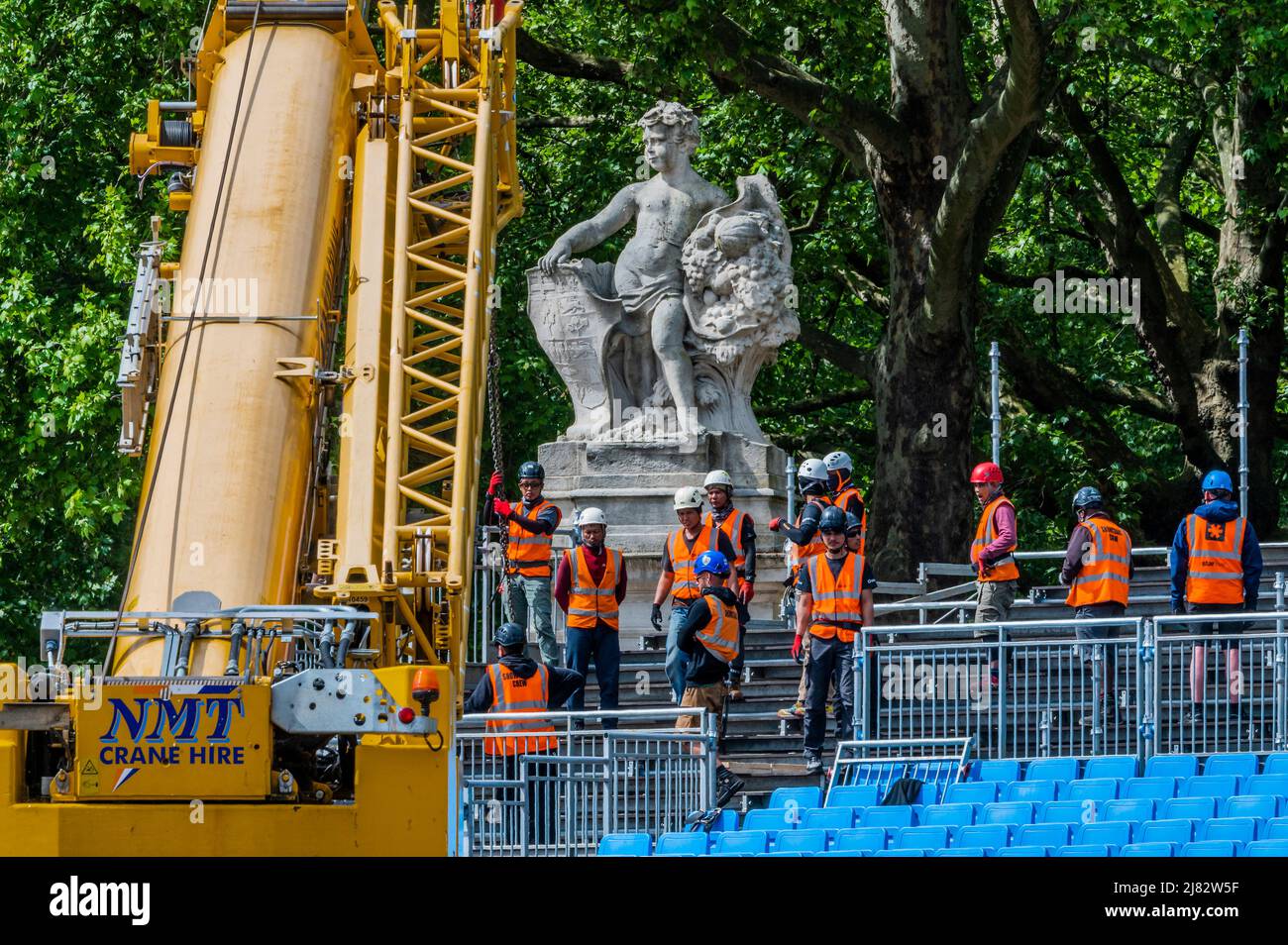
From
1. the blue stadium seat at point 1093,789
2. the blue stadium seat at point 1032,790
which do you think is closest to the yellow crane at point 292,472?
the blue stadium seat at point 1032,790

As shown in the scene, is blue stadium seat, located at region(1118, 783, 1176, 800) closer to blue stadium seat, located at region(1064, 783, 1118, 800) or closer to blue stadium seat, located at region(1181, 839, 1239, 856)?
blue stadium seat, located at region(1064, 783, 1118, 800)

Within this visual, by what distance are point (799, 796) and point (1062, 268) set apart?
62.6ft

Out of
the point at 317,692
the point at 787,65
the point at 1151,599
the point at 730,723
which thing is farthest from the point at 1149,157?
the point at 317,692

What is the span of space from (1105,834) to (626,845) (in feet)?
9.12

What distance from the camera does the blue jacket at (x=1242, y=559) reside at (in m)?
17.3

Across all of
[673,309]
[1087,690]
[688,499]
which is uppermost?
[673,309]

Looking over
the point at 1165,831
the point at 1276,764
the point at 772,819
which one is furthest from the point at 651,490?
the point at 1165,831

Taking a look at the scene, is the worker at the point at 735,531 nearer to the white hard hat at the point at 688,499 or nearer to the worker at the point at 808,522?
the white hard hat at the point at 688,499

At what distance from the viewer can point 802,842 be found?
13.0 m

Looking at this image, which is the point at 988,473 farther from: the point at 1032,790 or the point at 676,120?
the point at 676,120

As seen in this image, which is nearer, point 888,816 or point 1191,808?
point 1191,808

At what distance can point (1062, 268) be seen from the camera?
109ft

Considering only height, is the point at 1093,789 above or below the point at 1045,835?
above

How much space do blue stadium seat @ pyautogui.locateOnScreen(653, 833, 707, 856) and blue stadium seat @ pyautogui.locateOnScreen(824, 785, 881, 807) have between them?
189cm
